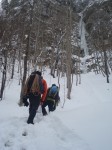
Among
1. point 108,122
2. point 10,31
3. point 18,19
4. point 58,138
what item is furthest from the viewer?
point 18,19

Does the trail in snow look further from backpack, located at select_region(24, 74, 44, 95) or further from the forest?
the forest

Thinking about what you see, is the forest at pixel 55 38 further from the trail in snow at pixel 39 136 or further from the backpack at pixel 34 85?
the trail in snow at pixel 39 136

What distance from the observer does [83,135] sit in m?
6.94

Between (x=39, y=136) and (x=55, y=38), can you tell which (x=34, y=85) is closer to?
(x=39, y=136)

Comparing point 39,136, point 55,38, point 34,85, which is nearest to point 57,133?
point 39,136

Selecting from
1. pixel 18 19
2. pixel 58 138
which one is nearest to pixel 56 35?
pixel 18 19

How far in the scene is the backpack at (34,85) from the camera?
8008 millimetres

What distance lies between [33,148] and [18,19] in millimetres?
17495

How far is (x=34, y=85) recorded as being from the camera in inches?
316

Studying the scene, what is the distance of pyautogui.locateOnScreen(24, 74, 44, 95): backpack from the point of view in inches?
315

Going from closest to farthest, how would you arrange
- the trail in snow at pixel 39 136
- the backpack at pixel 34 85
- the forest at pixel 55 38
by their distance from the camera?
1. the trail in snow at pixel 39 136
2. the backpack at pixel 34 85
3. the forest at pixel 55 38

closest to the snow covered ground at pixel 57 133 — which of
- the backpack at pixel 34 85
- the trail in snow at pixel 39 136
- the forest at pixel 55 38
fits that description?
the trail in snow at pixel 39 136

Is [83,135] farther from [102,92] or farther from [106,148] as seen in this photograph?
[102,92]

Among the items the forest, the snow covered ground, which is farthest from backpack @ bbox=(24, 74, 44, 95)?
the forest
